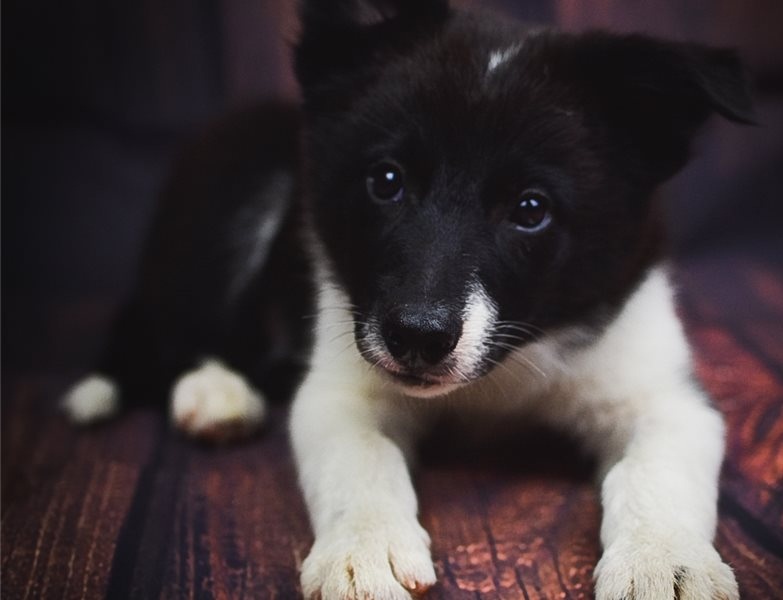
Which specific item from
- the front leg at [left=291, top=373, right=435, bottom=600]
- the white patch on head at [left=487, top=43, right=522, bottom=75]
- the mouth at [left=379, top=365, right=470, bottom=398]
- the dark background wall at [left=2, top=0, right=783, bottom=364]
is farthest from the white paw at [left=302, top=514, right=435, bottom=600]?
the dark background wall at [left=2, top=0, right=783, bottom=364]

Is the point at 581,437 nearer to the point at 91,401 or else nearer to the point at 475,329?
the point at 475,329

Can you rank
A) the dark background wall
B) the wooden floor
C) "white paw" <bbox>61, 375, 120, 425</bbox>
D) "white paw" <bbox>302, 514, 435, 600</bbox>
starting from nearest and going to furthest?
"white paw" <bbox>302, 514, 435, 600</bbox>
the wooden floor
"white paw" <bbox>61, 375, 120, 425</bbox>
the dark background wall

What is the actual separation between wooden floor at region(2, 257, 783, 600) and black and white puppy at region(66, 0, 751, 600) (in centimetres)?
8

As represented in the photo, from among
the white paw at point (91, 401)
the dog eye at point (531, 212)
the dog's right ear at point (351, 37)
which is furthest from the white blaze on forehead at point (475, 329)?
the white paw at point (91, 401)

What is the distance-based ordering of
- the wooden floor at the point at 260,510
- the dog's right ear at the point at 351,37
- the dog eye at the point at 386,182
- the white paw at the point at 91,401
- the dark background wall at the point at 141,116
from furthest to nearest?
the dark background wall at the point at 141,116, the white paw at the point at 91,401, the dog's right ear at the point at 351,37, the dog eye at the point at 386,182, the wooden floor at the point at 260,510

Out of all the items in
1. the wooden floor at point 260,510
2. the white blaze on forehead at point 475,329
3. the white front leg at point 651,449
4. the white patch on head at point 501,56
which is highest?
the white patch on head at point 501,56

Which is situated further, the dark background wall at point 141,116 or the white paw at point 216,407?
the dark background wall at point 141,116

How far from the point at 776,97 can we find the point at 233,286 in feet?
6.31

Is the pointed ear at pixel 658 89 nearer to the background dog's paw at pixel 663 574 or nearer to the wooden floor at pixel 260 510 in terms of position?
the wooden floor at pixel 260 510

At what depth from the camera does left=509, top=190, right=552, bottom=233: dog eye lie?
6.08ft

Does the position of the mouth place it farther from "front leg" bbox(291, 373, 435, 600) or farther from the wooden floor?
the wooden floor

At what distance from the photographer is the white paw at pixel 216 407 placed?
2.25m

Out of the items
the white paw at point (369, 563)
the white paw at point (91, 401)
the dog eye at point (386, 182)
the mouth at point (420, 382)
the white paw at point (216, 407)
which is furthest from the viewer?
the white paw at point (91, 401)

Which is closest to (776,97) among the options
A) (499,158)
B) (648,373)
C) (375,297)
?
(648,373)
